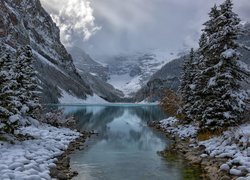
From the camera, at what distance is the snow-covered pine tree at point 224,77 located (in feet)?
90.1

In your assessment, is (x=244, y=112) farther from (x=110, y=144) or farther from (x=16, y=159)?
(x=16, y=159)

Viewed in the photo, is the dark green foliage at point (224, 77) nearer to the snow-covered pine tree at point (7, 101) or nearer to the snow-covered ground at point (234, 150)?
the snow-covered ground at point (234, 150)

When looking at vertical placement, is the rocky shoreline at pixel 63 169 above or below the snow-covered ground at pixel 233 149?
below

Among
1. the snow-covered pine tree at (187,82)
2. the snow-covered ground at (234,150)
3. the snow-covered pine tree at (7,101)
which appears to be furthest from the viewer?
the snow-covered pine tree at (187,82)

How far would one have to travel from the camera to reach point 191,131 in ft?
120

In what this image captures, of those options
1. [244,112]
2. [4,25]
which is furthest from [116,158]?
[4,25]

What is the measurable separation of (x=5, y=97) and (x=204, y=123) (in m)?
16.0

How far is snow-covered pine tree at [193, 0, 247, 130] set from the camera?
27.5 m

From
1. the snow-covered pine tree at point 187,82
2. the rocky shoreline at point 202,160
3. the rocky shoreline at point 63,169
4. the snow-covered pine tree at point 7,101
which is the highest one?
the snow-covered pine tree at point 187,82

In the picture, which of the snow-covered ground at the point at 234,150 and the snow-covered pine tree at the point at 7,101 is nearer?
the snow-covered ground at the point at 234,150

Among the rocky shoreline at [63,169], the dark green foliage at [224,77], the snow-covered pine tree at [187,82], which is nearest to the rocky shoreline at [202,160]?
the dark green foliage at [224,77]

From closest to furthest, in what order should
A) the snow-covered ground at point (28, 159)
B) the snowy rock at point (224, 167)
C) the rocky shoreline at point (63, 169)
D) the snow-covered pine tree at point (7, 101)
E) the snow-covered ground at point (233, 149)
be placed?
the snow-covered ground at point (28, 159) → the snow-covered ground at point (233, 149) → the rocky shoreline at point (63, 169) → the snowy rock at point (224, 167) → the snow-covered pine tree at point (7, 101)

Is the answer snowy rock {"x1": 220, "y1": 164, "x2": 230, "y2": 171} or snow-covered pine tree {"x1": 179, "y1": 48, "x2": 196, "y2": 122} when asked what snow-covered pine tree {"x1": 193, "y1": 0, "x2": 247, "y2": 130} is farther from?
snow-covered pine tree {"x1": 179, "y1": 48, "x2": 196, "y2": 122}

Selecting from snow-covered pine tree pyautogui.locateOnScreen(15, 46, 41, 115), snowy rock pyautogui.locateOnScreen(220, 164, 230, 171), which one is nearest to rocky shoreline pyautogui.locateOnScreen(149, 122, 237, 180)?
snowy rock pyautogui.locateOnScreen(220, 164, 230, 171)
